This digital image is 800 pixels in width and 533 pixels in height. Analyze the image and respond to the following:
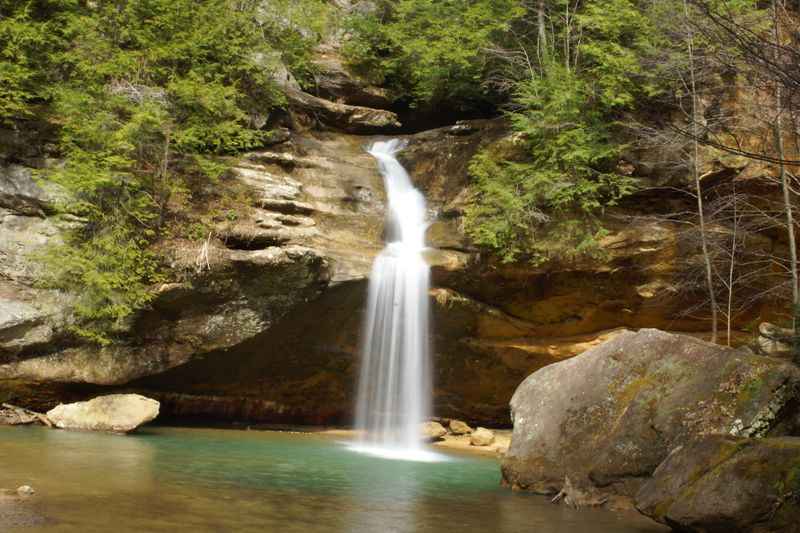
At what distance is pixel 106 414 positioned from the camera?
47.9 feet

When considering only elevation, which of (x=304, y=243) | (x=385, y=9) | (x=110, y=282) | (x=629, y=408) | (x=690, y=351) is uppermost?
(x=385, y=9)

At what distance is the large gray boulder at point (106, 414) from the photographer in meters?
14.5

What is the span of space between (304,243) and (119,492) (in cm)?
859

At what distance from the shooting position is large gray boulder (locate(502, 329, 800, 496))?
8.43 meters

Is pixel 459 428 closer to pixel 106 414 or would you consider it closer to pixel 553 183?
pixel 553 183

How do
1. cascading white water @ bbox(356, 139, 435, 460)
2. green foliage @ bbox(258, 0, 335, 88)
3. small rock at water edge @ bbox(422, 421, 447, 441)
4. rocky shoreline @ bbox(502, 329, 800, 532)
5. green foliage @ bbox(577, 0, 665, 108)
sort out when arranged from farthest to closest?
green foliage @ bbox(258, 0, 335, 88) → small rock at water edge @ bbox(422, 421, 447, 441) → green foliage @ bbox(577, 0, 665, 108) → cascading white water @ bbox(356, 139, 435, 460) → rocky shoreline @ bbox(502, 329, 800, 532)

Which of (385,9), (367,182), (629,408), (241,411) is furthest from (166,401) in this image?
(385,9)

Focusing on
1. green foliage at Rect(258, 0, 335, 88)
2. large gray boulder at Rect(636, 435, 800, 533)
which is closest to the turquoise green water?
large gray boulder at Rect(636, 435, 800, 533)

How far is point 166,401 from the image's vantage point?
17250 millimetres

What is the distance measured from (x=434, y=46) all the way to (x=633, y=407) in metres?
15.7

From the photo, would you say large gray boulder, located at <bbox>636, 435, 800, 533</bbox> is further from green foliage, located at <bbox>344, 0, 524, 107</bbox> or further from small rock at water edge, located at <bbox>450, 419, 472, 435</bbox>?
green foliage, located at <bbox>344, 0, 524, 107</bbox>

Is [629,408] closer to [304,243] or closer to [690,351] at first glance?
[690,351]

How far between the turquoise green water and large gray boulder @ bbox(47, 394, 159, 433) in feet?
3.77

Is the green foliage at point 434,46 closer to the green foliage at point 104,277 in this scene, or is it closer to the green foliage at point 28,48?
the green foliage at point 28,48
